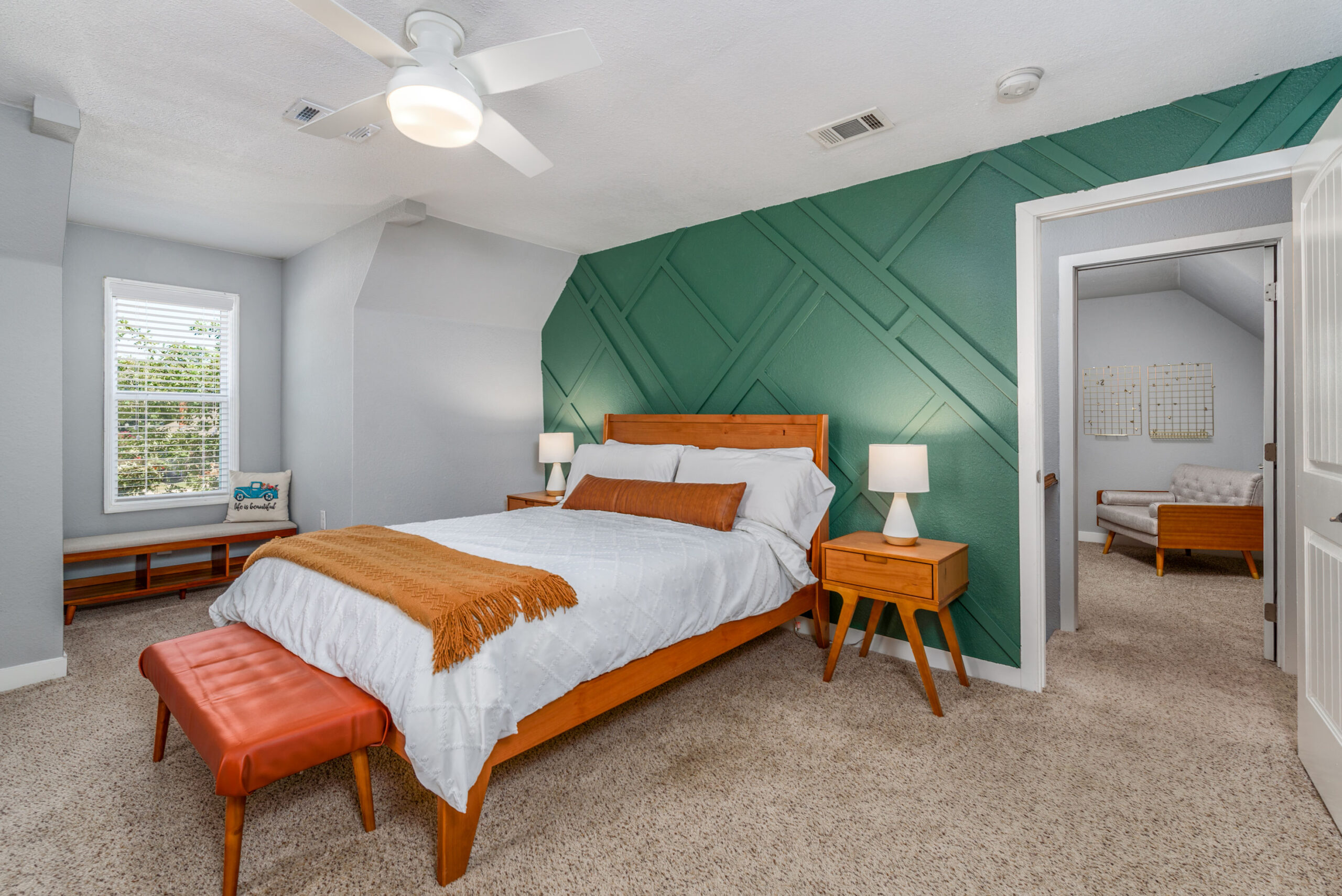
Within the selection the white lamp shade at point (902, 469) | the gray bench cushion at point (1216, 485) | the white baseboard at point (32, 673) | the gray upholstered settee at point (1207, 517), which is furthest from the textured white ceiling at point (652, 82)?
the gray bench cushion at point (1216, 485)

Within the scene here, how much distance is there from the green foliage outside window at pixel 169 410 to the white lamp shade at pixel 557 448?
8.18 ft

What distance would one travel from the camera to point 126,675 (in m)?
2.88

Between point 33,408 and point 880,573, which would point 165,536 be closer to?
point 33,408

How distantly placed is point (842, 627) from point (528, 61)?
242 centimetres

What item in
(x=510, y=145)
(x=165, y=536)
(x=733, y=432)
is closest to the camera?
(x=510, y=145)

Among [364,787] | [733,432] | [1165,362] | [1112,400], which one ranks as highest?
[1165,362]

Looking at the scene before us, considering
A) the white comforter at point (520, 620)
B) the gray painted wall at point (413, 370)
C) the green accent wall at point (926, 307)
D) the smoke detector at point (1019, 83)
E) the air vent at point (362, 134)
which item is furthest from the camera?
the gray painted wall at point (413, 370)

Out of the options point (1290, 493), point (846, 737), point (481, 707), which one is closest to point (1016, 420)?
point (1290, 493)

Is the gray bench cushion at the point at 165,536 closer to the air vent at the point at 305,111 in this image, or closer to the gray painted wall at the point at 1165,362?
the air vent at the point at 305,111

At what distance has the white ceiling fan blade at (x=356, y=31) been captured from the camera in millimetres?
1509

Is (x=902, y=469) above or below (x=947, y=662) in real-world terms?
above

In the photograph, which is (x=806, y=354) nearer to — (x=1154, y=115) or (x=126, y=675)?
(x=1154, y=115)

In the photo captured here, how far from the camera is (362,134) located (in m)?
2.71

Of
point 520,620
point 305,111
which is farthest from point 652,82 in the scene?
point 520,620
